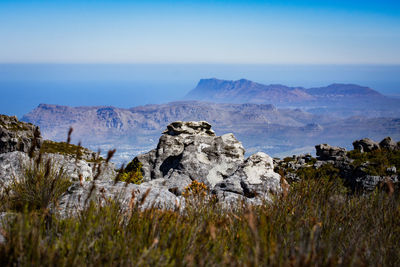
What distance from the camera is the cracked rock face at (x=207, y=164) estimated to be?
9641 millimetres

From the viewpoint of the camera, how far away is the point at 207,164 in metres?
11.9

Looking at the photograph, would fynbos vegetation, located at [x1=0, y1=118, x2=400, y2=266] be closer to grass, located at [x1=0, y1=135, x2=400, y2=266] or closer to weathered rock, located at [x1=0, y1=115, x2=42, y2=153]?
grass, located at [x1=0, y1=135, x2=400, y2=266]

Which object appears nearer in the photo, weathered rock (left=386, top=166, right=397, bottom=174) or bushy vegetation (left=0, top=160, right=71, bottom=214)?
bushy vegetation (left=0, top=160, right=71, bottom=214)

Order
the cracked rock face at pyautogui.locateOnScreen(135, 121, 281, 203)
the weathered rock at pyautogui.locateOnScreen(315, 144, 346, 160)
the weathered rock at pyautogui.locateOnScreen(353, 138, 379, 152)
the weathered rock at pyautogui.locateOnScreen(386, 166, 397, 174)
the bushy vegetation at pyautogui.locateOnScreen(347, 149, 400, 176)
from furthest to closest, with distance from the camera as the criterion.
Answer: the weathered rock at pyautogui.locateOnScreen(353, 138, 379, 152), the weathered rock at pyautogui.locateOnScreen(315, 144, 346, 160), the bushy vegetation at pyautogui.locateOnScreen(347, 149, 400, 176), the weathered rock at pyautogui.locateOnScreen(386, 166, 397, 174), the cracked rock face at pyautogui.locateOnScreen(135, 121, 281, 203)

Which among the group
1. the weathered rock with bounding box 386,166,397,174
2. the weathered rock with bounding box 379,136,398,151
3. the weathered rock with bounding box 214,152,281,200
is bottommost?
the weathered rock with bounding box 379,136,398,151

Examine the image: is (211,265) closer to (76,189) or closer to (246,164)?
(76,189)

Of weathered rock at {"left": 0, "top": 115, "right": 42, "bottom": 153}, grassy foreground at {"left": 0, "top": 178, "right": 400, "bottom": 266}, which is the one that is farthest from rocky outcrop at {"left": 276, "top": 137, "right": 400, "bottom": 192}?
weathered rock at {"left": 0, "top": 115, "right": 42, "bottom": 153}

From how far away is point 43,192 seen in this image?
→ 15.1ft

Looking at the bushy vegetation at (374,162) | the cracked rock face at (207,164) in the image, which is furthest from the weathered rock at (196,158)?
the bushy vegetation at (374,162)

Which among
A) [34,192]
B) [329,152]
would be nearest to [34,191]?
[34,192]

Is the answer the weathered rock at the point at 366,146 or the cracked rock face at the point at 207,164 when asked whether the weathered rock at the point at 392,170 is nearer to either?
the cracked rock face at the point at 207,164

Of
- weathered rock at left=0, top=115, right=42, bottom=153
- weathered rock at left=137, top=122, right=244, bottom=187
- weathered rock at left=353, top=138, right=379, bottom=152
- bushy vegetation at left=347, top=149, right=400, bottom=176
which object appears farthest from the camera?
weathered rock at left=0, top=115, right=42, bottom=153

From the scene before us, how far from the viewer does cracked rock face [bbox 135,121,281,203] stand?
9641 mm

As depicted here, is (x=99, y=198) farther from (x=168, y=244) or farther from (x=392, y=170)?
(x=392, y=170)
